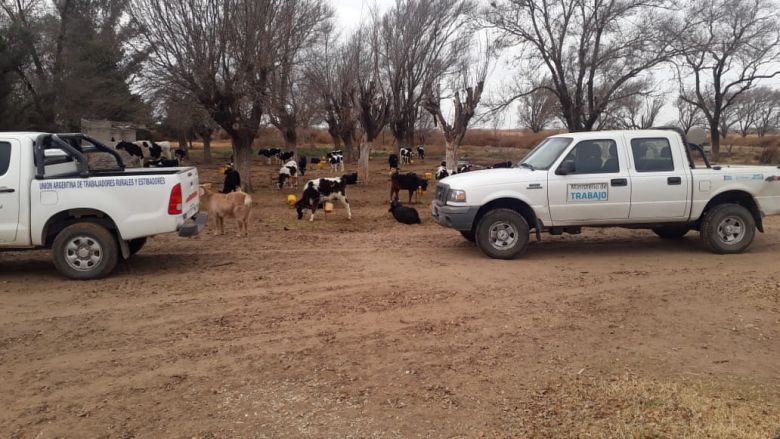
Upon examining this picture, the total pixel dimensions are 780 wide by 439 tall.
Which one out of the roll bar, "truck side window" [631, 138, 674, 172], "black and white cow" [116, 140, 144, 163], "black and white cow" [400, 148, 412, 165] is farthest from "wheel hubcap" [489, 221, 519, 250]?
"black and white cow" [400, 148, 412, 165]

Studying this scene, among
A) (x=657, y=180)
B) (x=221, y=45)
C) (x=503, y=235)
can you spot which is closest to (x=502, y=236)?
(x=503, y=235)

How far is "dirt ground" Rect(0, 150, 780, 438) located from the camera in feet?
12.7

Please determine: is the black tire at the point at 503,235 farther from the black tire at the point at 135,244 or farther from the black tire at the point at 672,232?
the black tire at the point at 135,244

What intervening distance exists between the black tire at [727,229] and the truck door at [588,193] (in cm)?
141

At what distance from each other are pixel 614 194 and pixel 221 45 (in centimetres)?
1164

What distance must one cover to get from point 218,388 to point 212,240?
21.5ft

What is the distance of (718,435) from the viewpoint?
3.61 m

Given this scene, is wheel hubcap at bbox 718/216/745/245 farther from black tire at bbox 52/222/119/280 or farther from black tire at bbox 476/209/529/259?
black tire at bbox 52/222/119/280

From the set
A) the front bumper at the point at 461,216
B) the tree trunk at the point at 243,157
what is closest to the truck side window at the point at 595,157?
the front bumper at the point at 461,216

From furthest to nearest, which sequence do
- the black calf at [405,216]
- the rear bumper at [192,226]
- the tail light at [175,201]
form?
the black calf at [405,216] < the rear bumper at [192,226] < the tail light at [175,201]

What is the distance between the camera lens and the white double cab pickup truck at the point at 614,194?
859 centimetres

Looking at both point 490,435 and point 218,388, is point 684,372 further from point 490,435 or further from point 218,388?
point 218,388

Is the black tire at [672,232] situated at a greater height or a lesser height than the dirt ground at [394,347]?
greater

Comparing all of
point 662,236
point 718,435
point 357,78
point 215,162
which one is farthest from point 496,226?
point 215,162
